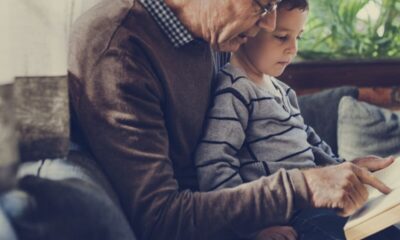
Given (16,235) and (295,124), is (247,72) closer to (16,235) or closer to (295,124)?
(295,124)

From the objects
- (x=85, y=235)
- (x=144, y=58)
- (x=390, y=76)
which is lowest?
(x=390, y=76)

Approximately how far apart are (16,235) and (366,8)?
266 cm

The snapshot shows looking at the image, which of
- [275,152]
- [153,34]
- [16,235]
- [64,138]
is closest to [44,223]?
[16,235]

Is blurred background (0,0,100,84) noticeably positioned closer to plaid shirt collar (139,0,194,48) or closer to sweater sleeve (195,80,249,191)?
plaid shirt collar (139,0,194,48)

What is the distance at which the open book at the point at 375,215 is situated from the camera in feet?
3.92

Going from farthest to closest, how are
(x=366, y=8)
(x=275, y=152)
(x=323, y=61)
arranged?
(x=366, y=8) → (x=323, y=61) → (x=275, y=152)

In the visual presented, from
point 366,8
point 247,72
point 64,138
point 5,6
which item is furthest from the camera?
point 366,8

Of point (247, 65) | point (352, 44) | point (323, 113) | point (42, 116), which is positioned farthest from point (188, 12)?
point (352, 44)

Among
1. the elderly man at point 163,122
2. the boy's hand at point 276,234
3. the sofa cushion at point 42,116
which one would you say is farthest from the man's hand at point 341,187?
the sofa cushion at point 42,116

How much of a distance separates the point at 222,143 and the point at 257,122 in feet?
0.47

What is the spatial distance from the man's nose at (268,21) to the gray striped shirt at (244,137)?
15cm

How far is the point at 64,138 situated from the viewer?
1202 millimetres

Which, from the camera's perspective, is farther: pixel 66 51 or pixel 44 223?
pixel 66 51

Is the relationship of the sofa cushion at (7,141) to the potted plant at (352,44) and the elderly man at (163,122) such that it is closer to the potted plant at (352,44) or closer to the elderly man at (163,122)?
the elderly man at (163,122)
